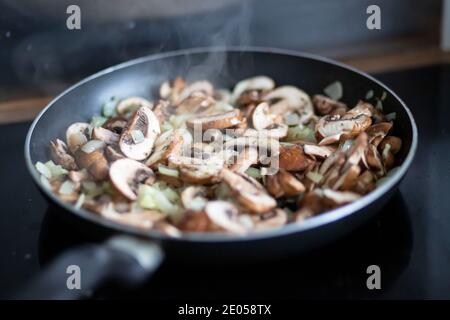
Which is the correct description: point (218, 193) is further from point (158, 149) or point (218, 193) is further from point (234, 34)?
point (234, 34)

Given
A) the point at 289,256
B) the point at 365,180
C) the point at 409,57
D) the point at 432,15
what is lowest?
the point at 289,256

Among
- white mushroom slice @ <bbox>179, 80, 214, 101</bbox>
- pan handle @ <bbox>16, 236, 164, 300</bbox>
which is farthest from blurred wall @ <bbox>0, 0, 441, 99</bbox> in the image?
pan handle @ <bbox>16, 236, 164, 300</bbox>

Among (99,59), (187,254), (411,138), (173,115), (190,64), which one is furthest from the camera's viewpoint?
(99,59)

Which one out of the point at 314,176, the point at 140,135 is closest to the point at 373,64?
the point at 314,176

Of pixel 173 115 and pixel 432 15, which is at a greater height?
pixel 432 15

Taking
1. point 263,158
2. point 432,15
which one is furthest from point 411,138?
point 432,15

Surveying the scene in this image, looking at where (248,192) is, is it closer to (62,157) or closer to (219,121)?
(219,121)
